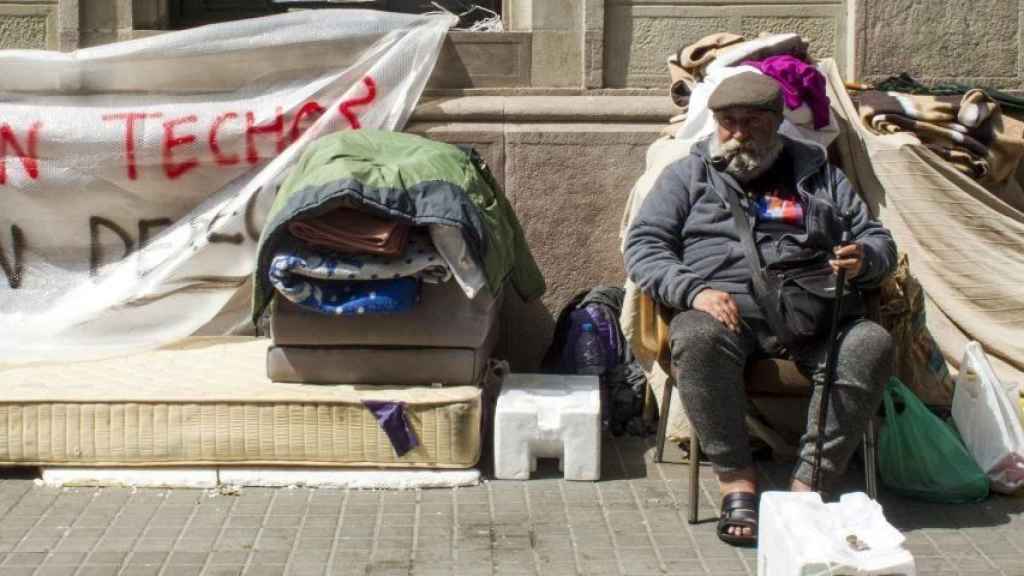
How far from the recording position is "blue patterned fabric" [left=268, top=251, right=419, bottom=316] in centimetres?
511

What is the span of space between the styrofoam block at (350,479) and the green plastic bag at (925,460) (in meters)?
1.45

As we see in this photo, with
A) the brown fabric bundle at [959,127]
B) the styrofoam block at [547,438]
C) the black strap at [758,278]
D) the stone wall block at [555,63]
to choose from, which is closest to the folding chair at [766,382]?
the black strap at [758,278]

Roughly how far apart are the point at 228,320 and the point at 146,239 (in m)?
0.50

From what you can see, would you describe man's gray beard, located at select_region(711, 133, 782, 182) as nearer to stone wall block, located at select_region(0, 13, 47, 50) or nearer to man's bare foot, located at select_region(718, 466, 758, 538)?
man's bare foot, located at select_region(718, 466, 758, 538)

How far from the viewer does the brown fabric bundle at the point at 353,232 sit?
16.7 feet

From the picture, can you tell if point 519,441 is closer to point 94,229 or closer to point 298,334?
point 298,334

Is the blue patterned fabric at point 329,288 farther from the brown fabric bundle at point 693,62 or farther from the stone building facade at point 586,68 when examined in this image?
the brown fabric bundle at point 693,62

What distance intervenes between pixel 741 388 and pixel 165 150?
9.49 feet

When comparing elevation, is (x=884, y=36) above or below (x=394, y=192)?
above

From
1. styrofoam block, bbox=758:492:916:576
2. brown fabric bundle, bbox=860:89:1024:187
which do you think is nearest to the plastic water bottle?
brown fabric bundle, bbox=860:89:1024:187

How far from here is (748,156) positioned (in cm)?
491

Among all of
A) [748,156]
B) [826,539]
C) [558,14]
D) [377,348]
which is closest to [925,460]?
[748,156]

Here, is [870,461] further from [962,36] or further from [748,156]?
[962,36]

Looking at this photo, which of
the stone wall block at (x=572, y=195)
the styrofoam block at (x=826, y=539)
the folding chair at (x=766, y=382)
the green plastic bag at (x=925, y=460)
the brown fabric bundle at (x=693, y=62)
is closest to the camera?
the styrofoam block at (x=826, y=539)
